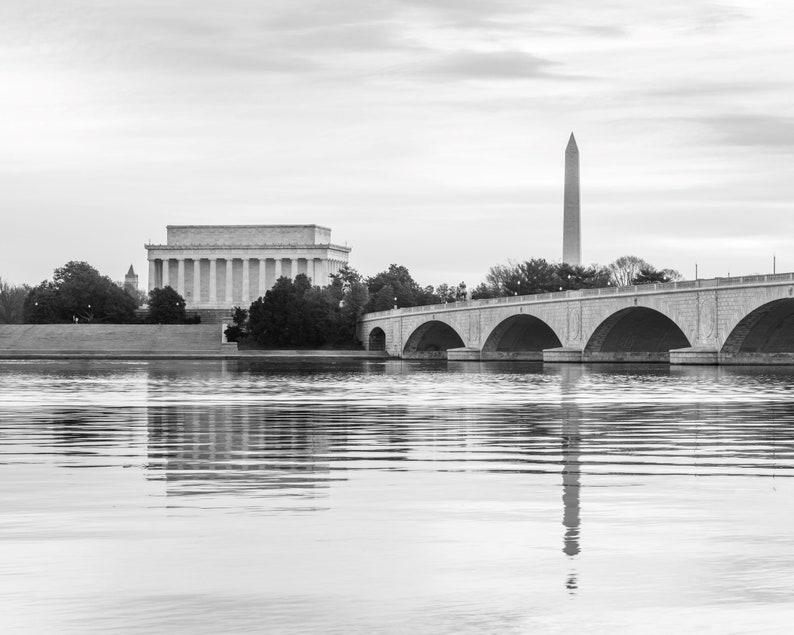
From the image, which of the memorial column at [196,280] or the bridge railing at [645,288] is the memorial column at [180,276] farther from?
the bridge railing at [645,288]

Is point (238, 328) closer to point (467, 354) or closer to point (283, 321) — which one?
point (283, 321)

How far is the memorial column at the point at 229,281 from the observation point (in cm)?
18538

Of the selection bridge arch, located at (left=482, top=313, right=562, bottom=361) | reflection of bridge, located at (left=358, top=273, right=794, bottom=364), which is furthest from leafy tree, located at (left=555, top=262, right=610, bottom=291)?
bridge arch, located at (left=482, top=313, right=562, bottom=361)

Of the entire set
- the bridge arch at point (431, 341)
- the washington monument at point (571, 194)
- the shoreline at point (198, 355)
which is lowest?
the shoreline at point (198, 355)

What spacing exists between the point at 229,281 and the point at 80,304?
1276 inches


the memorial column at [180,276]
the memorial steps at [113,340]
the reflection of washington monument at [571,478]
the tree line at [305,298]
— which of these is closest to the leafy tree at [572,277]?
the tree line at [305,298]

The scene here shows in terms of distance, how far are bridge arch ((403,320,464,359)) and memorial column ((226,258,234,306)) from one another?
62548mm

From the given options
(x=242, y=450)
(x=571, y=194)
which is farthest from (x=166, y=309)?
(x=242, y=450)

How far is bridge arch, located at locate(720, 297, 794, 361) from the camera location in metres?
74.1

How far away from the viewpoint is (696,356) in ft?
258

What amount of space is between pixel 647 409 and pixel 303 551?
2253 cm

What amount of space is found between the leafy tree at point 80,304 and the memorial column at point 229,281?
1069 inches

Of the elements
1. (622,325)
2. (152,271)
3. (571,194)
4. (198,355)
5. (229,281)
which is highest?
(571,194)

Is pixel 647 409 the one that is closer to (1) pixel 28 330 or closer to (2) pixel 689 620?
(2) pixel 689 620
